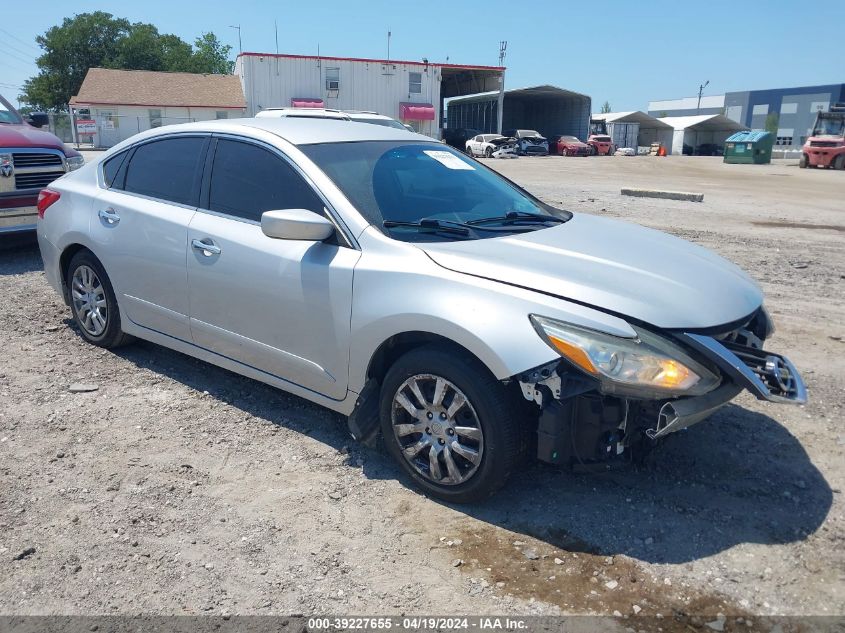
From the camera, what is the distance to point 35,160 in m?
8.43

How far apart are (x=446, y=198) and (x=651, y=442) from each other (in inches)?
70.2

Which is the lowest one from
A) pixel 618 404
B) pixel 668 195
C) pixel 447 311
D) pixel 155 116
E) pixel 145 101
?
pixel 668 195

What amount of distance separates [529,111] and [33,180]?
62.2 metres

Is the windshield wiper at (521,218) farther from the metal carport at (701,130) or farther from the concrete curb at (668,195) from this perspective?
the metal carport at (701,130)

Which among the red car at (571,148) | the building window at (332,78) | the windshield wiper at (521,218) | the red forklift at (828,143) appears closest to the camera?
the windshield wiper at (521,218)

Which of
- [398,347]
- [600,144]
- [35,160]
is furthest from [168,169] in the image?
[600,144]

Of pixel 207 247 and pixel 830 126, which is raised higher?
pixel 830 126

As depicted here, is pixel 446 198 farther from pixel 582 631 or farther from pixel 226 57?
pixel 226 57

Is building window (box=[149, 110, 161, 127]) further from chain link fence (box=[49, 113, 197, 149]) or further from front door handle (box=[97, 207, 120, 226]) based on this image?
front door handle (box=[97, 207, 120, 226])

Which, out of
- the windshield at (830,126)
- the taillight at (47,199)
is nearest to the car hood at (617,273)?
the taillight at (47,199)

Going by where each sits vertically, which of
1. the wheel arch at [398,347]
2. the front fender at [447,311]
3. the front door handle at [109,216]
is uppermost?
the front door handle at [109,216]

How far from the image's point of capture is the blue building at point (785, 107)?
8800cm

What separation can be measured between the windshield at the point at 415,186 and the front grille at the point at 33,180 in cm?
589

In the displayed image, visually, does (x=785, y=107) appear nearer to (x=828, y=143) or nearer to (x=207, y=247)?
(x=828, y=143)
